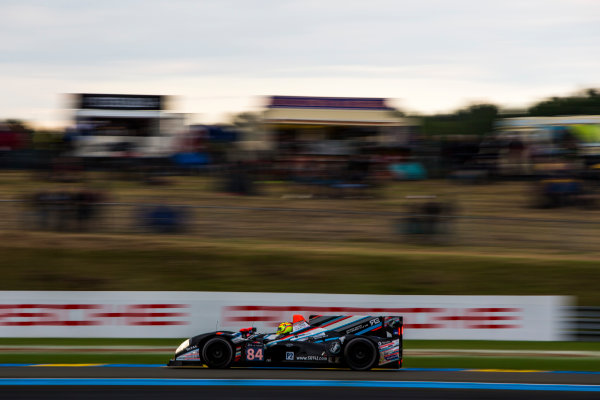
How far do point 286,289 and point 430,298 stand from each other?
3.14 metres

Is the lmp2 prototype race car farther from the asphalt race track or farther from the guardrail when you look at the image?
the guardrail

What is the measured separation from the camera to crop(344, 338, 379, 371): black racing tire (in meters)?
8.09

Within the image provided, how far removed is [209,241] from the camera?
13.9 metres

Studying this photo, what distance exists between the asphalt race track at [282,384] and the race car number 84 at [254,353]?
0.18 m

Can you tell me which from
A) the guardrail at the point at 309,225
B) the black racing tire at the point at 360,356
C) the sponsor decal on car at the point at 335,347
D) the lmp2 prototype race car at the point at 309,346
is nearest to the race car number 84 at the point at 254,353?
the lmp2 prototype race car at the point at 309,346

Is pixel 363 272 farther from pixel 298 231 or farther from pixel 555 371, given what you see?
pixel 555 371

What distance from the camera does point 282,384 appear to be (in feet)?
24.8

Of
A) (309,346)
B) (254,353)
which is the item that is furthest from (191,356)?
(309,346)

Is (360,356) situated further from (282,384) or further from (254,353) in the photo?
(254,353)

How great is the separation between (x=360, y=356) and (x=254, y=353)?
1.16 m

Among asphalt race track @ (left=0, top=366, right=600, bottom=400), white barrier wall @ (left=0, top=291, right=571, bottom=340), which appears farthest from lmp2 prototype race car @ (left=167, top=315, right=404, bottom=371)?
white barrier wall @ (left=0, top=291, right=571, bottom=340)

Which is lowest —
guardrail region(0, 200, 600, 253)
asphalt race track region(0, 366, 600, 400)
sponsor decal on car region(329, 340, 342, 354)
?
asphalt race track region(0, 366, 600, 400)

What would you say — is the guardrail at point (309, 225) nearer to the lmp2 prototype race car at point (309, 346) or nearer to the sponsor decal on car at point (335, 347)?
the lmp2 prototype race car at point (309, 346)

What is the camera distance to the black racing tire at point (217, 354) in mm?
8039
